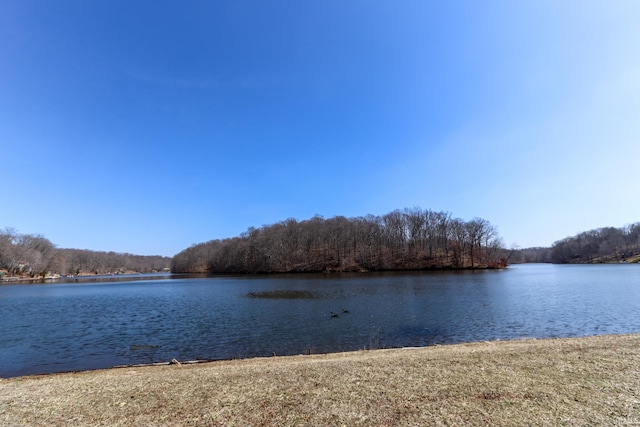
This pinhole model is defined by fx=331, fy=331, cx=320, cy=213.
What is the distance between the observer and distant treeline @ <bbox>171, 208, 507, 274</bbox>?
108188 mm

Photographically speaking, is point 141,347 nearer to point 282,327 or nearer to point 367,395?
point 282,327

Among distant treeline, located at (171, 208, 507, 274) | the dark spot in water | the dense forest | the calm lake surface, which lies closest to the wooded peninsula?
distant treeline, located at (171, 208, 507, 274)

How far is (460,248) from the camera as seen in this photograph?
11206 cm

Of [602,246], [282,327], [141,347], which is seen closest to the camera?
[141,347]

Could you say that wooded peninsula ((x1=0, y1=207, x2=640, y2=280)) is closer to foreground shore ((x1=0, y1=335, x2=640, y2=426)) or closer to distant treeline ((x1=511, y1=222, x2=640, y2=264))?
distant treeline ((x1=511, y1=222, x2=640, y2=264))

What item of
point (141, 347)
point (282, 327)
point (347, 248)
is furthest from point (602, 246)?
point (141, 347)

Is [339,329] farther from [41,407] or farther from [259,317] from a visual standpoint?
[41,407]

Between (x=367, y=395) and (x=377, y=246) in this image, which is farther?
(x=377, y=246)

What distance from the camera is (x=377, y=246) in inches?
4604

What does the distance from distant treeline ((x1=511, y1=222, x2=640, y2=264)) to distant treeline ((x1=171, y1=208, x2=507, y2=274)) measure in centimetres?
7742

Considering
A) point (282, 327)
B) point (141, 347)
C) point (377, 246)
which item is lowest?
point (141, 347)

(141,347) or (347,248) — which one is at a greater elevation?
(347,248)

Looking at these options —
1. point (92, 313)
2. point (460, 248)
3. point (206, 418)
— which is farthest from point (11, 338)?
point (460, 248)

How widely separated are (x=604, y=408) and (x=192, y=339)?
20119mm
